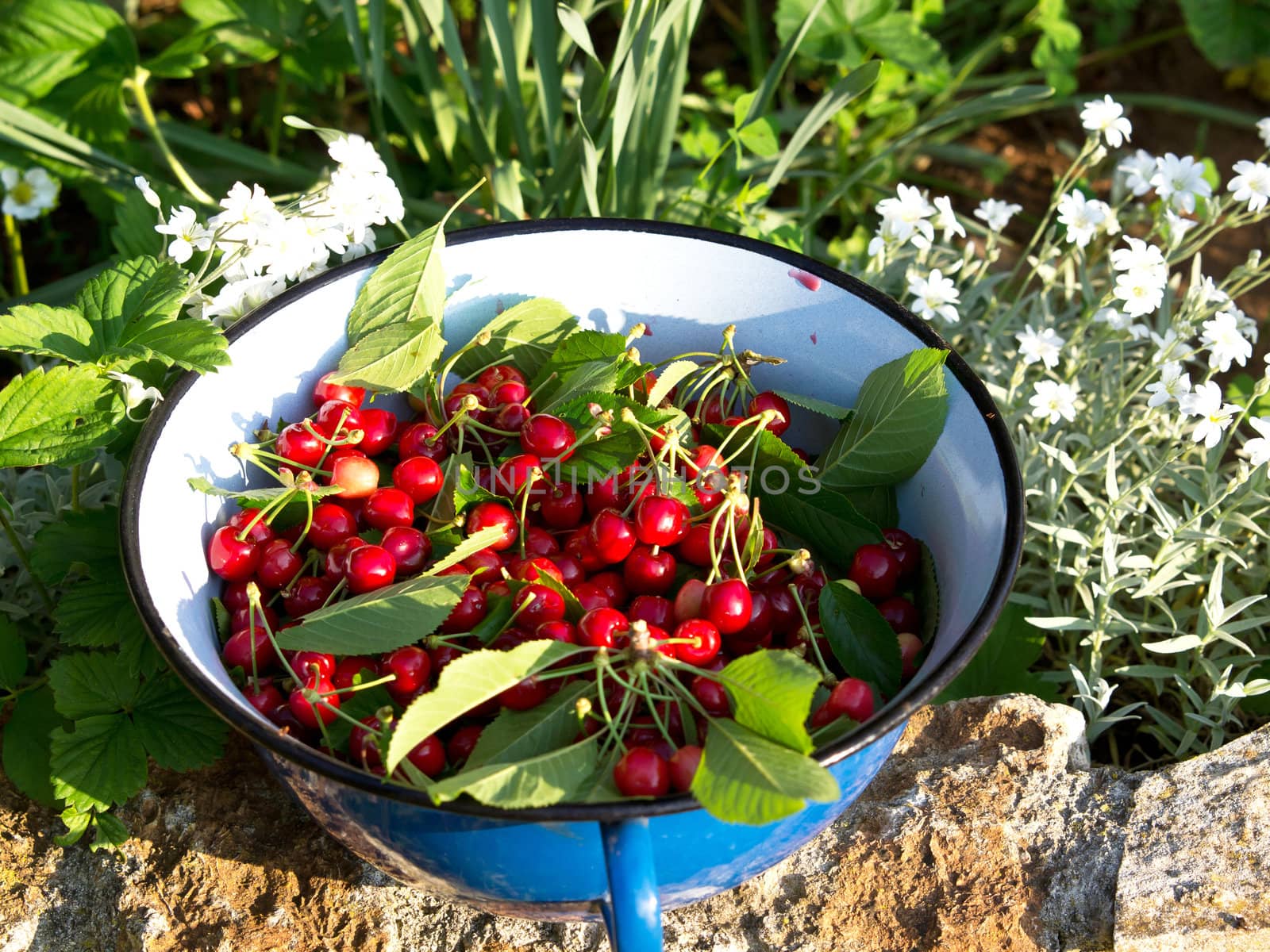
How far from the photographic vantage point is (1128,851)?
108 cm

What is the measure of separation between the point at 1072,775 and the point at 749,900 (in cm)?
34

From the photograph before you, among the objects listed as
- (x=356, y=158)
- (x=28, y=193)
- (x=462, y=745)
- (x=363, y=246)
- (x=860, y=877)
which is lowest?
(x=860, y=877)

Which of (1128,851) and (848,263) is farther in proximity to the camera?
(848,263)

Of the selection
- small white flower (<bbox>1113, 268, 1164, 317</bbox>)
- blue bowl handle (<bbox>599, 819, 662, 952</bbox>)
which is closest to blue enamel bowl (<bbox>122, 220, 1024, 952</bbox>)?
blue bowl handle (<bbox>599, 819, 662, 952</bbox>)

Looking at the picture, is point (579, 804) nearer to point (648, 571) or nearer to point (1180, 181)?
point (648, 571)

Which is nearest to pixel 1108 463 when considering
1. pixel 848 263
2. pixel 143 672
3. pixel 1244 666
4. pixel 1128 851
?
pixel 1244 666

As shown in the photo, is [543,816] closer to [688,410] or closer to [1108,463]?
[688,410]

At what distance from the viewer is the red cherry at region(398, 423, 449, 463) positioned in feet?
3.61

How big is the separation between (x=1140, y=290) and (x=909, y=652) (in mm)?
532

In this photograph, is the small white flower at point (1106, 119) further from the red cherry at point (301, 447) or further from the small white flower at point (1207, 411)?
the red cherry at point (301, 447)

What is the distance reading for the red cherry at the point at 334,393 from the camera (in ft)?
3.65

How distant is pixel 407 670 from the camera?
0.93 m

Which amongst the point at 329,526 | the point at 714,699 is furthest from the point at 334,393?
the point at 714,699

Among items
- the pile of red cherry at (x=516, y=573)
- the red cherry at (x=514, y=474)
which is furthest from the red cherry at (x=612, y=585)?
the red cherry at (x=514, y=474)
